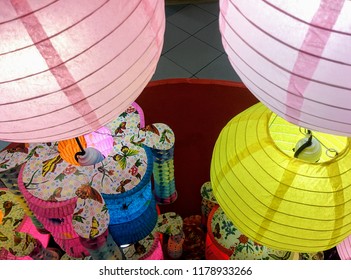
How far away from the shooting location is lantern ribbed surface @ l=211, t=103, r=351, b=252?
0.87 metres

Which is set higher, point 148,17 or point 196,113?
point 148,17

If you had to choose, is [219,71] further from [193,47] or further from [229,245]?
[229,245]

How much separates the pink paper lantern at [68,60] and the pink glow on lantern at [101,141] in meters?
0.42

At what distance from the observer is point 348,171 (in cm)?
88

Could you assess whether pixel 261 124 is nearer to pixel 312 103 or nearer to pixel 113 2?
pixel 312 103

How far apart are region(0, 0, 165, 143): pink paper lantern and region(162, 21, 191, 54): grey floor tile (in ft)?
9.23

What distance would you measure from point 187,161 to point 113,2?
144cm

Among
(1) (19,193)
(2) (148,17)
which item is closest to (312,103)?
(2) (148,17)

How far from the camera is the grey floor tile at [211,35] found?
11.2 feet

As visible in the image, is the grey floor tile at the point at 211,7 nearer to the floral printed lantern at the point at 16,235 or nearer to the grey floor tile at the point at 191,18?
the grey floor tile at the point at 191,18

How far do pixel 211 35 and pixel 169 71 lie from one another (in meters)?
0.58

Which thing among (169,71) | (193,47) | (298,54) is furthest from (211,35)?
(298,54)

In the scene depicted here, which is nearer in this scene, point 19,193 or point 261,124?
point 261,124

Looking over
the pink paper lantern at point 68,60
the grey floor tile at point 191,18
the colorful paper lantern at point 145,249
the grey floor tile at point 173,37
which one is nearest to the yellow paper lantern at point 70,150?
the pink paper lantern at point 68,60
